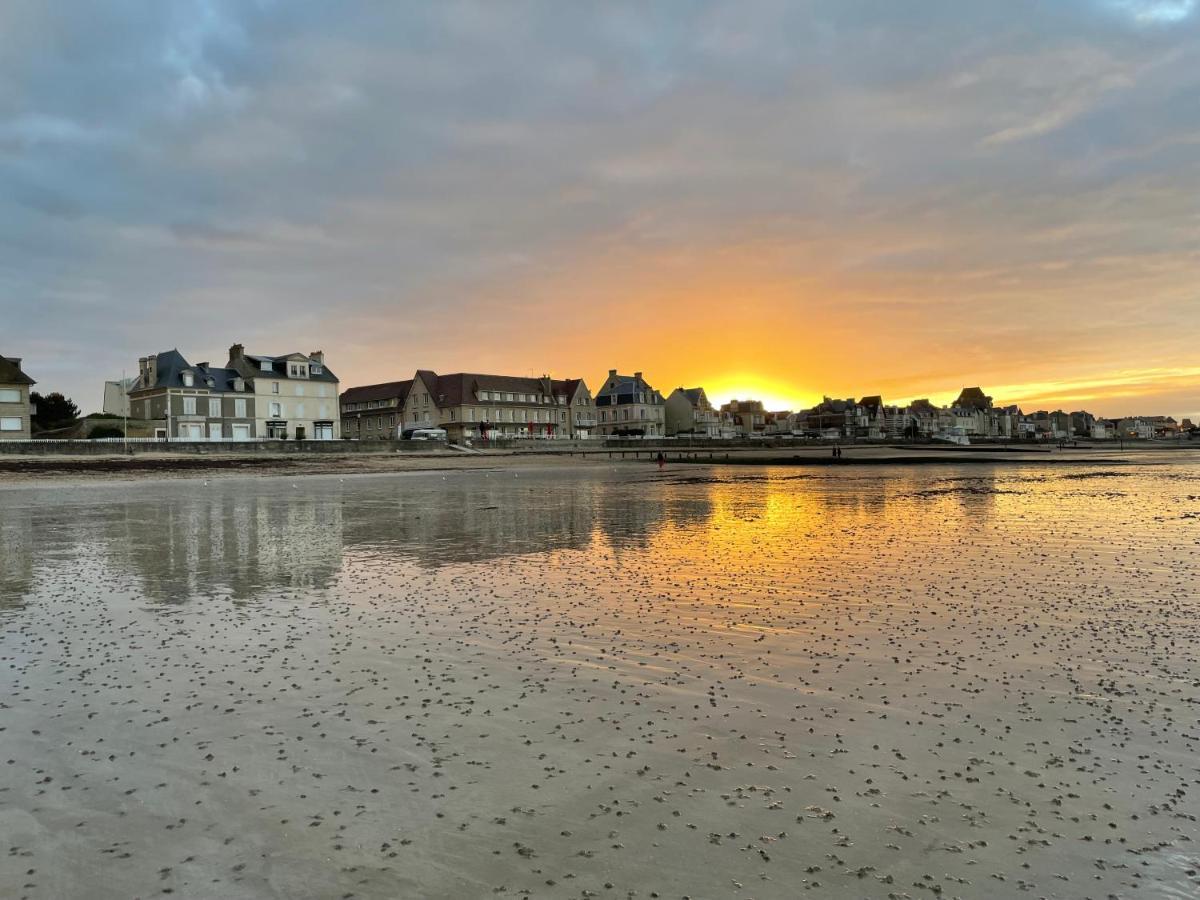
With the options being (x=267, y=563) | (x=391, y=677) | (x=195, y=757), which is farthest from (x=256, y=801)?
(x=267, y=563)

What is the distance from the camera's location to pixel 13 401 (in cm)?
5719

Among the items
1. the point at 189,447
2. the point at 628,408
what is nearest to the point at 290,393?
the point at 189,447

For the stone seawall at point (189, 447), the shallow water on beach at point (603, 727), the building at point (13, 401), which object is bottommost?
the shallow water on beach at point (603, 727)

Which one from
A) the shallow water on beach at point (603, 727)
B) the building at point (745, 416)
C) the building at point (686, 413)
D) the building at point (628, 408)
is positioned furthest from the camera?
the building at point (745, 416)

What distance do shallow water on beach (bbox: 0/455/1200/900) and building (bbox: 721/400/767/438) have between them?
517 ft

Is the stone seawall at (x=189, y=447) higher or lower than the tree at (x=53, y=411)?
lower

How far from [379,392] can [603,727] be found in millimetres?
106857

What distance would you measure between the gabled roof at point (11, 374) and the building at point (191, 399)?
11.7 meters

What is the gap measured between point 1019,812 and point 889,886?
1129 mm

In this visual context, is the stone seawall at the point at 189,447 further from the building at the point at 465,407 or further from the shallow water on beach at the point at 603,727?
the shallow water on beach at the point at 603,727

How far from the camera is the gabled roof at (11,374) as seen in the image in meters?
56.7

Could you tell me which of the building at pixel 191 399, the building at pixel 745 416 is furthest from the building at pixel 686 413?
the building at pixel 191 399

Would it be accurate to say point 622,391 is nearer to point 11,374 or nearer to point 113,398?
point 113,398

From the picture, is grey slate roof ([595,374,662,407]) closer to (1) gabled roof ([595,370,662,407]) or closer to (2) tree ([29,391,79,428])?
(1) gabled roof ([595,370,662,407])
